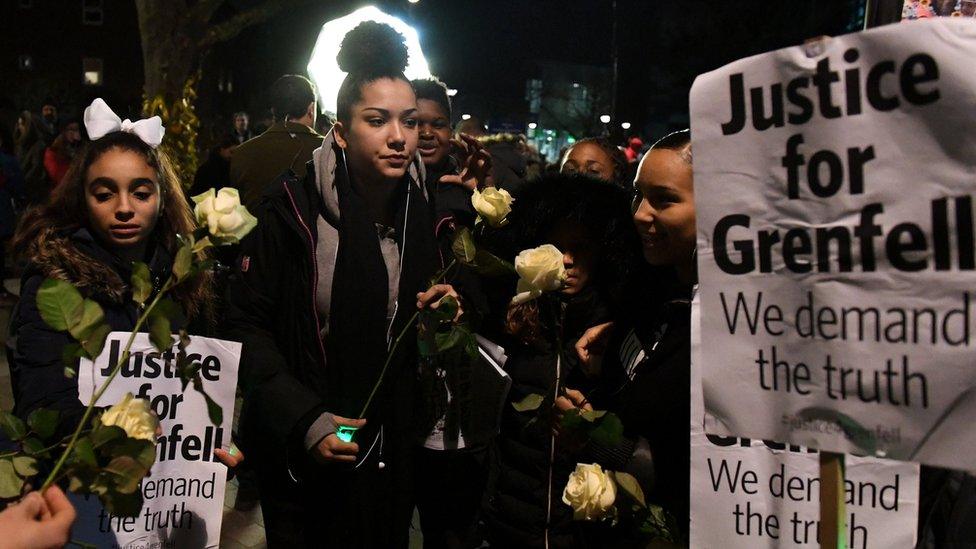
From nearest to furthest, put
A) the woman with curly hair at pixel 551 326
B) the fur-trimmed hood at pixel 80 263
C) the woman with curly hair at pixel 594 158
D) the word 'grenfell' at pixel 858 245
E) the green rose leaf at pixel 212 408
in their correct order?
1. the word 'grenfell' at pixel 858 245
2. the green rose leaf at pixel 212 408
3. the fur-trimmed hood at pixel 80 263
4. the woman with curly hair at pixel 551 326
5. the woman with curly hair at pixel 594 158

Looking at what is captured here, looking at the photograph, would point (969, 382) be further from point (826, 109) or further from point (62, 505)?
point (62, 505)

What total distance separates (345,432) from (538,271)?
851mm

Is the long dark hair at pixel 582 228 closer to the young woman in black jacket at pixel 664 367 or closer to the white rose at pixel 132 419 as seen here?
the young woman in black jacket at pixel 664 367

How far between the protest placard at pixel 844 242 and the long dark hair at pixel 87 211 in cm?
180

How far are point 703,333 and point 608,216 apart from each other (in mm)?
1303

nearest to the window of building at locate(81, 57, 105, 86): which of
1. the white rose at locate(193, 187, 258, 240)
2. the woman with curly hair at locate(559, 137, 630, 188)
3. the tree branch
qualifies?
the tree branch

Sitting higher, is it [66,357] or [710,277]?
[710,277]

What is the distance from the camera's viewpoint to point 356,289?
296 centimetres

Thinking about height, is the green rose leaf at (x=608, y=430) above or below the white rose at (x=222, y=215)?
below

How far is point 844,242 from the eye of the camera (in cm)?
190

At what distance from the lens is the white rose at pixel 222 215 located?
8.00 feet

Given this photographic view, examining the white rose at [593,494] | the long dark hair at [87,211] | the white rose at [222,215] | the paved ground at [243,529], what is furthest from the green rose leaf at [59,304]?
the paved ground at [243,529]

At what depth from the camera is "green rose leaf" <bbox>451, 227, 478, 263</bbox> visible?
2.88 m

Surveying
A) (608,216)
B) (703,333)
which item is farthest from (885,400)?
(608,216)
